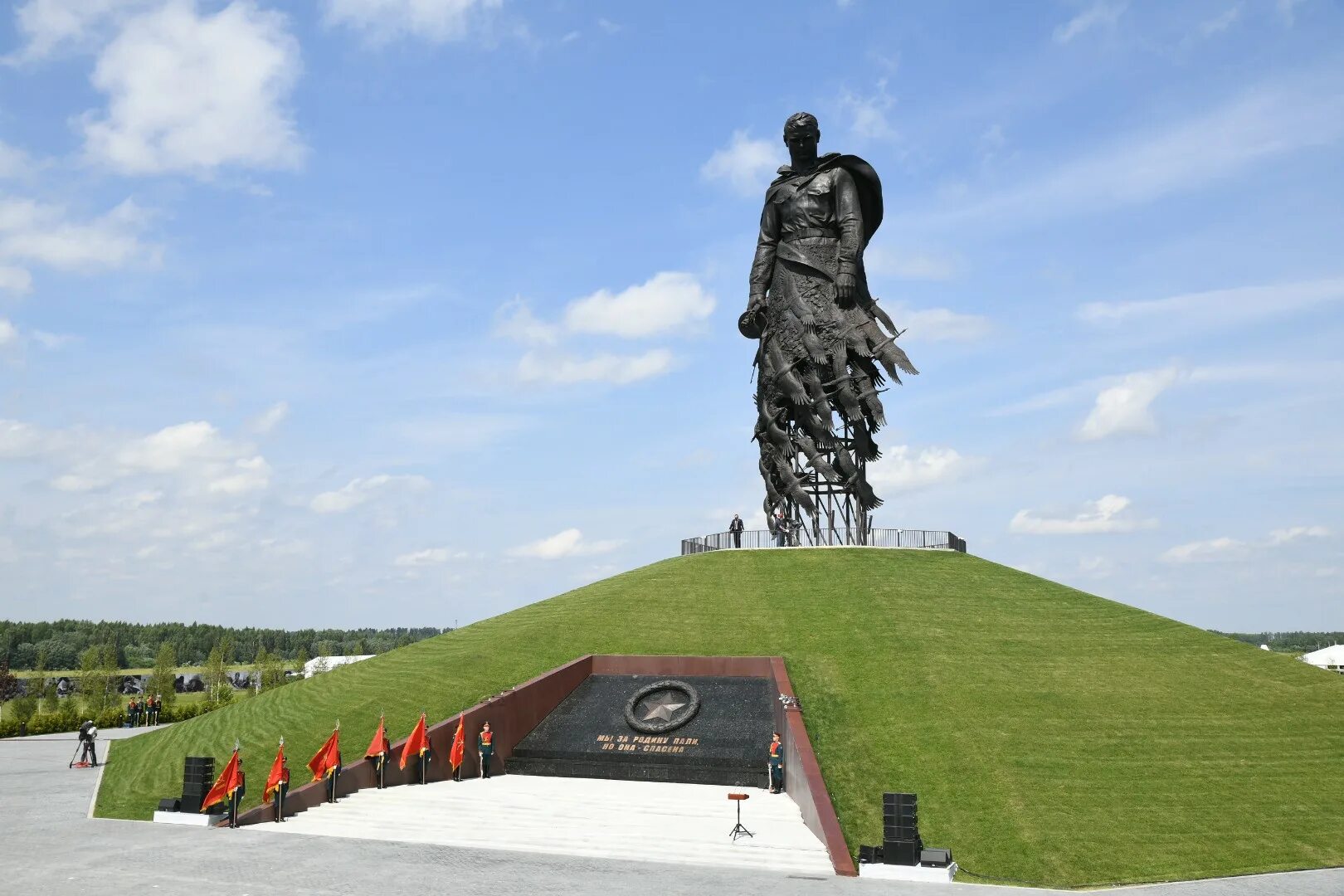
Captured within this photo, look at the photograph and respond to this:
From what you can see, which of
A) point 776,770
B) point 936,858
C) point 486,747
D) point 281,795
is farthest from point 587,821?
point 936,858

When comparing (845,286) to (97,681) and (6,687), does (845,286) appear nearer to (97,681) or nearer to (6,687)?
(97,681)

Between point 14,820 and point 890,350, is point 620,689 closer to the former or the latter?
point 14,820

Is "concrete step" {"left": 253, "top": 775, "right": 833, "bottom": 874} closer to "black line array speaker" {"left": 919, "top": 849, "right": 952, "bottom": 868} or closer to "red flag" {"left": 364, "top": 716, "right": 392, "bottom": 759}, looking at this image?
"red flag" {"left": 364, "top": 716, "right": 392, "bottom": 759}

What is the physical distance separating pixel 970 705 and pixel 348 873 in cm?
1464

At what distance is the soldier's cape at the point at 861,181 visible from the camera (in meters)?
39.4

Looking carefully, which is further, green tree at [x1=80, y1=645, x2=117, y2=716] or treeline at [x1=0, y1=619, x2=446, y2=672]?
treeline at [x1=0, y1=619, x2=446, y2=672]

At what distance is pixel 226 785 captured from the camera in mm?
21312

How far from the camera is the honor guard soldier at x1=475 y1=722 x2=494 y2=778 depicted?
83.9 feet

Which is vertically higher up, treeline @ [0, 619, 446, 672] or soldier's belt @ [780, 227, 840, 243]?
soldier's belt @ [780, 227, 840, 243]

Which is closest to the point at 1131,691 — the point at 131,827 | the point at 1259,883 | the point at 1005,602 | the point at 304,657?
A: the point at 1005,602

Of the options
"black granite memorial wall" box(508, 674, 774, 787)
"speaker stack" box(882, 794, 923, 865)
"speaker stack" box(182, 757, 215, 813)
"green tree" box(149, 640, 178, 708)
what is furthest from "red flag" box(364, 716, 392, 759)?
"green tree" box(149, 640, 178, 708)

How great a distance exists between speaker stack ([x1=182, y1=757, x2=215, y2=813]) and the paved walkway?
0.71 metres

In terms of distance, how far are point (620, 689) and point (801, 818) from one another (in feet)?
27.5

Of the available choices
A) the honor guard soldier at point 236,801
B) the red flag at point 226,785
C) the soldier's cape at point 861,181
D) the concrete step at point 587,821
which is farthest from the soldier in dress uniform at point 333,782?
the soldier's cape at point 861,181
